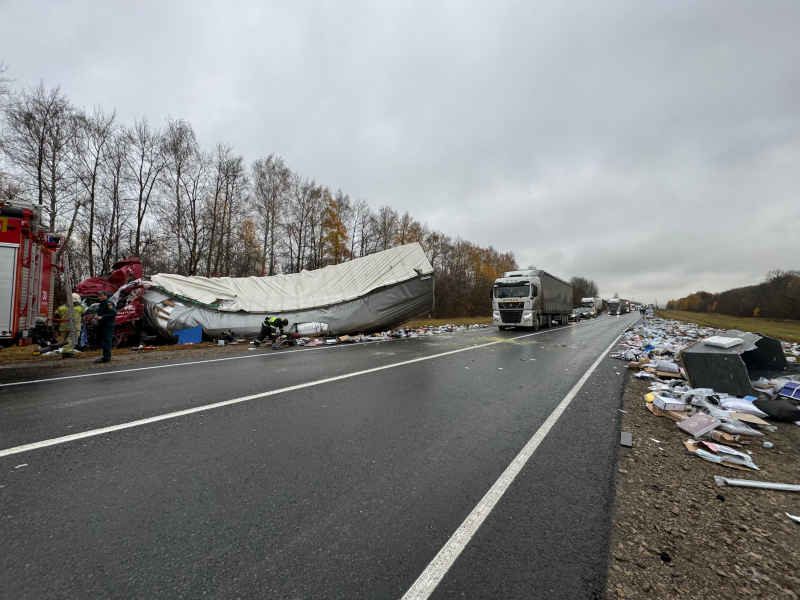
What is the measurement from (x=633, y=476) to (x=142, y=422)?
5264mm

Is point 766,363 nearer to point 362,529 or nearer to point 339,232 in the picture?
point 362,529

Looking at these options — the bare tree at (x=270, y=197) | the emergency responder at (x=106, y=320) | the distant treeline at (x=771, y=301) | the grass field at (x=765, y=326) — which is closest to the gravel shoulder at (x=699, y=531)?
the emergency responder at (x=106, y=320)

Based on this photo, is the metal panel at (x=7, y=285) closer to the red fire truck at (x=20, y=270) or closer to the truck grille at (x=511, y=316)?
the red fire truck at (x=20, y=270)

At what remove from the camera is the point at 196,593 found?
155 centimetres

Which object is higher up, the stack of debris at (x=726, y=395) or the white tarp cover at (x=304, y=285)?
the white tarp cover at (x=304, y=285)

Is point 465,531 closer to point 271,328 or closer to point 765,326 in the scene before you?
point 271,328

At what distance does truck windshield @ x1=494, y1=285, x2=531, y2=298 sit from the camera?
59.8 ft

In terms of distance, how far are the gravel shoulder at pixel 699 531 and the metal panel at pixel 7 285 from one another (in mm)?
9491

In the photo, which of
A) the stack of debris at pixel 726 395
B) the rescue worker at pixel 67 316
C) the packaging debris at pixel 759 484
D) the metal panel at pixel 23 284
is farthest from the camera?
the rescue worker at pixel 67 316

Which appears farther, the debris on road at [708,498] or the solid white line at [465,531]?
the debris on road at [708,498]

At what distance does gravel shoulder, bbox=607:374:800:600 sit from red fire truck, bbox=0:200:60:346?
31.3 feet

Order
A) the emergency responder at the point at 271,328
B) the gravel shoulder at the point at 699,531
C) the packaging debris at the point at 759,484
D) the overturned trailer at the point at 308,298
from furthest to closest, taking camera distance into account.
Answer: the overturned trailer at the point at 308,298 < the emergency responder at the point at 271,328 < the packaging debris at the point at 759,484 < the gravel shoulder at the point at 699,531

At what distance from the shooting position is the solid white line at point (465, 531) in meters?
1.63

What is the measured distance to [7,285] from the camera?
237 inches
